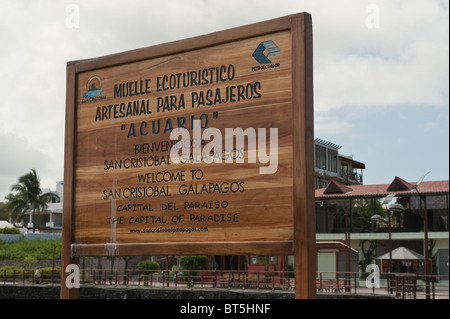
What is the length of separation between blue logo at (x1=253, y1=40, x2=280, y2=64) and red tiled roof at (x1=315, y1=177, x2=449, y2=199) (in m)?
29.9

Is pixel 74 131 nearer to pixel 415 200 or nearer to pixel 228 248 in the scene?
pixel 228 248

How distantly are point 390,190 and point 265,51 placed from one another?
32.8 metres

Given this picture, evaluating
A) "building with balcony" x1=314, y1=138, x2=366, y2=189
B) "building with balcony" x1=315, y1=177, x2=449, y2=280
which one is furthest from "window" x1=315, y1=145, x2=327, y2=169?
"building with balcony" x1=315, y1=177, x2=449, y2=280

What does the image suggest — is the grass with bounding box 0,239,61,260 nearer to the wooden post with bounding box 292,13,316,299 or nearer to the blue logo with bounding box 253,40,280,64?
the blue logo with bounding box 253,40,280,64

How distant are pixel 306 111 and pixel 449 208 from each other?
32721 millimetres

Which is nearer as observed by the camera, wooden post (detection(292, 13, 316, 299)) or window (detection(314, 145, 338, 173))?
wooden post (detection(292, 13, 316, 299))

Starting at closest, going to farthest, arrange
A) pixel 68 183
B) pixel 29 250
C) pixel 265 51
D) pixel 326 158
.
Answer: pixel 265 51, pixel 68 183, pixel 29 250, pixel 326 158

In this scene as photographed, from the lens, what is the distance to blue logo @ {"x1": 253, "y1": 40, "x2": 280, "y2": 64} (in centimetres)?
475

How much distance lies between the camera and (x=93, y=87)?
5727mm

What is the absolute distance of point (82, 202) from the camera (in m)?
5.63

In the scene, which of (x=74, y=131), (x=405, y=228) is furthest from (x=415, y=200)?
(x=74, y=131)

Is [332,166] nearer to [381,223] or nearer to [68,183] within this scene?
[381,223]

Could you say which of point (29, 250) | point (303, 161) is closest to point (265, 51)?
point (303, 161)

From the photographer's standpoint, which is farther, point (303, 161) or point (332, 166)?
point (332, 166)
